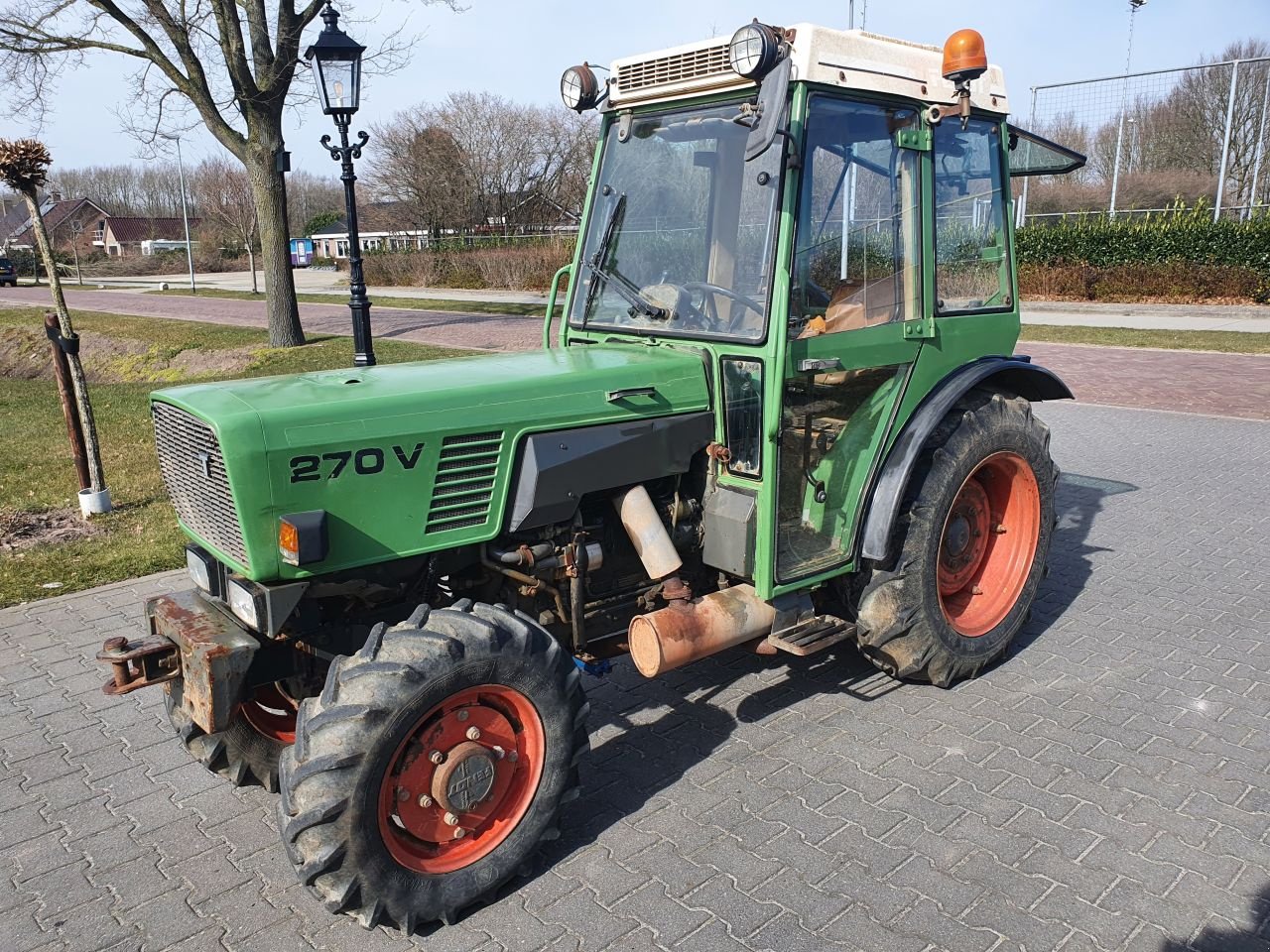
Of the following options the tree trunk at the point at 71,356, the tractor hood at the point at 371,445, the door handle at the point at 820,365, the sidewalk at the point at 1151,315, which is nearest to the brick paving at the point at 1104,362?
the sidewalk at the point at 1151,315

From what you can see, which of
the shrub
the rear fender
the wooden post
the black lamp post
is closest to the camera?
the rear fender

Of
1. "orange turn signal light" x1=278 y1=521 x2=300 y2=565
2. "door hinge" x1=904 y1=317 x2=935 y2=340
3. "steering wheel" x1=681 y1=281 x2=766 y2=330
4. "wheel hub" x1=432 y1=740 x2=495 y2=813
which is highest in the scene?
"steering wheel" x1=681 y1=281 x2=766 y2=330

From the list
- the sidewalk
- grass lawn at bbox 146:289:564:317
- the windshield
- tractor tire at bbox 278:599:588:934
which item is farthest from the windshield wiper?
grass lawn at bbox 146:289:564:317

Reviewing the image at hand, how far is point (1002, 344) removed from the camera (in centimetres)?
462

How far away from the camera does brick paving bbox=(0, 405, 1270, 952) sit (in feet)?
9.59

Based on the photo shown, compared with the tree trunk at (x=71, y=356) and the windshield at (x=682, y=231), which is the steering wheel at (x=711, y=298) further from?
the tree trunk at (x=71, y=356)

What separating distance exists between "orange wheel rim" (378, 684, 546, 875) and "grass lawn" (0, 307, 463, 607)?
394 cm

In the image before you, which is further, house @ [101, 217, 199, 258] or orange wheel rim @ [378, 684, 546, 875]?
house @ [101, 217, 199, 258]

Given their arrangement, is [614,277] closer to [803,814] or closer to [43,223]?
[803,814]

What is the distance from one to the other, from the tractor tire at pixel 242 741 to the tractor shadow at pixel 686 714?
113 cm

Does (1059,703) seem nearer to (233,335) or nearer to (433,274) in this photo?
(233,335)

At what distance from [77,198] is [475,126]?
158 ft

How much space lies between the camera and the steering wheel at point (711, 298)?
11.9ft

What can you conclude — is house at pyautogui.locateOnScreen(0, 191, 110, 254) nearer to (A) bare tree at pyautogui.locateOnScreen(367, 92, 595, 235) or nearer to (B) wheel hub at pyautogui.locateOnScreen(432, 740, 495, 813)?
(A) bare tree at pyautogui.locateOnScreen(367, 92, 595, 235)
